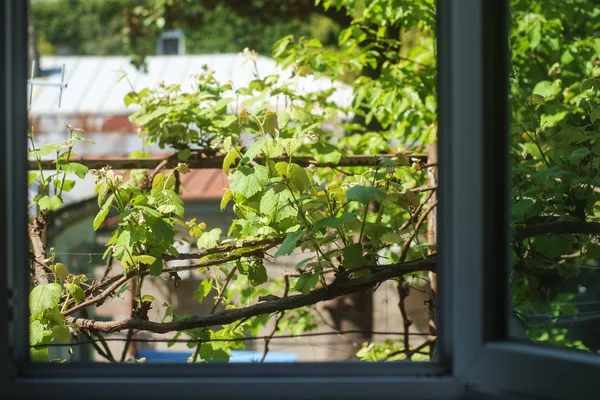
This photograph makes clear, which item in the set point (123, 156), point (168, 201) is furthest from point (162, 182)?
point (123, 156)

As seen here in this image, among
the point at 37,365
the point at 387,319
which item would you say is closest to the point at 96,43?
the point at 387,319

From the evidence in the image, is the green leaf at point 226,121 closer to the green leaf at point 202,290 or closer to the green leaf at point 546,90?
the green leaf at point 202,290

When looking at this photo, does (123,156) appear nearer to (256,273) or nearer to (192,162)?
(192,162)

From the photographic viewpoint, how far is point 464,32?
847mm

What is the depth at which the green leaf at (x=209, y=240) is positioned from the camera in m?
1.85

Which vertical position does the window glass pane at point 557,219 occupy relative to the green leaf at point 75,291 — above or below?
above

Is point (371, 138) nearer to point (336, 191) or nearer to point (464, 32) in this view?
point (336, 191)

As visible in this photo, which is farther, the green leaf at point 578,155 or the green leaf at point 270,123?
the green leaf at point 270,123

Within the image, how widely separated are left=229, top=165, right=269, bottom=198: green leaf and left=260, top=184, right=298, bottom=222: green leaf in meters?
0.06

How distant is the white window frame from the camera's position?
0.84m

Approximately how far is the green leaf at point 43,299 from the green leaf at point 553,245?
1004 millimetres

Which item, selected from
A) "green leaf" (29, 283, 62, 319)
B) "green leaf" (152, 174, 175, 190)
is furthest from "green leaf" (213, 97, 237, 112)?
"green leaf" (29, 283, 62, 319)

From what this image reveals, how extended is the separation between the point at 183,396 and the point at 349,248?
72 cm

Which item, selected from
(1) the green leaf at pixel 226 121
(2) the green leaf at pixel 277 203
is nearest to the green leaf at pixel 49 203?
(1) the green leaf at pixel 226 121
